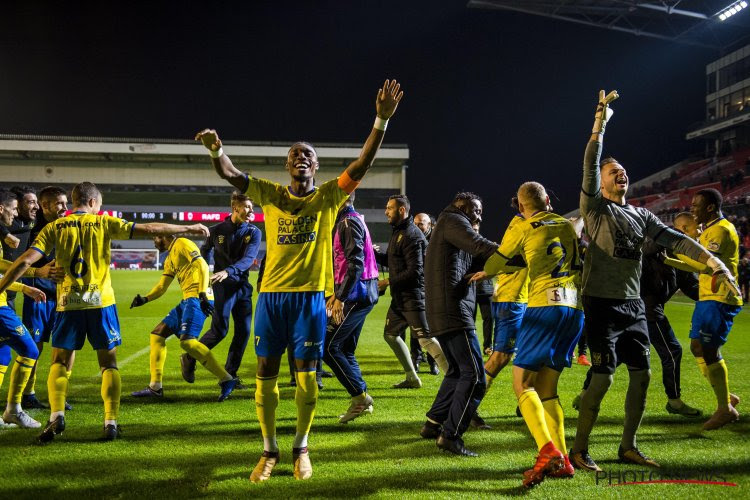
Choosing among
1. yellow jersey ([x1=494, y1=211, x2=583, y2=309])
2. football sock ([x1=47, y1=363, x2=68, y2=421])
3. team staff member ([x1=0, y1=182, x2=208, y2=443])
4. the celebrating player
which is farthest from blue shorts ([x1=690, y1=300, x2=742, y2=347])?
football sock ([x1=47, y1=363, x2=68, y2=421])

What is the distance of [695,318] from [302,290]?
3.88m

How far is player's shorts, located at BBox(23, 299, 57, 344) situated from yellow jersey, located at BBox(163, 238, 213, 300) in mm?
1322

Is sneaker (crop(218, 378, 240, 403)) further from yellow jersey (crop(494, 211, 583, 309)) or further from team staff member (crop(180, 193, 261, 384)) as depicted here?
yellow jersey (crop(494, 211, 583, 309))

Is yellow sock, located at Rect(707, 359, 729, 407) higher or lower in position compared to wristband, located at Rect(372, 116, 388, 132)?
lower

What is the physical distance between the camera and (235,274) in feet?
23.7

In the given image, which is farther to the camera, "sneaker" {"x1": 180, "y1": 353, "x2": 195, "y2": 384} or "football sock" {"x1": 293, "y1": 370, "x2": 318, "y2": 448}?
"sneaker" {"x1": 180, "y1": 353, "x2": 195, "y2": 384}

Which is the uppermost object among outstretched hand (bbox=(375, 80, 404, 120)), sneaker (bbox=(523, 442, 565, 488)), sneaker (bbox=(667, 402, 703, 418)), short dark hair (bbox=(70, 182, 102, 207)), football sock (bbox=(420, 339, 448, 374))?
outstretched hand (bbox=(375, 80, 404, 120))

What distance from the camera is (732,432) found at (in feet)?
17.3

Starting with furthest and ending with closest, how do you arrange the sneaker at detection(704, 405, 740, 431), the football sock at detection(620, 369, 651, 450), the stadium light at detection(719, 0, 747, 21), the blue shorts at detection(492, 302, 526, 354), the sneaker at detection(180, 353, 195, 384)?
the stadium light at detection(719, 0, 747, 21)
the sneaker at detection(180, 353, 195, 384)
the blue shorts at detection(492, 302, 526, 354)
the sneaker at detection(704, 405, 740, 431)
the football sock at detection(620, 369, 651, 450)

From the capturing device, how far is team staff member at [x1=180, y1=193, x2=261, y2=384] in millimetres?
7332

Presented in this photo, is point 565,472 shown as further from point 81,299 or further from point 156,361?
point 156,361

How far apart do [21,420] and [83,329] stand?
3.95ft

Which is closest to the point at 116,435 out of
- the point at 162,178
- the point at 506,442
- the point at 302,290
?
the point at 302,290

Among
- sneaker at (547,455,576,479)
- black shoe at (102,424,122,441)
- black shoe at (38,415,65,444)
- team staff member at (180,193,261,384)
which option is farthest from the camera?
team staff member at (180,193,261,384)
